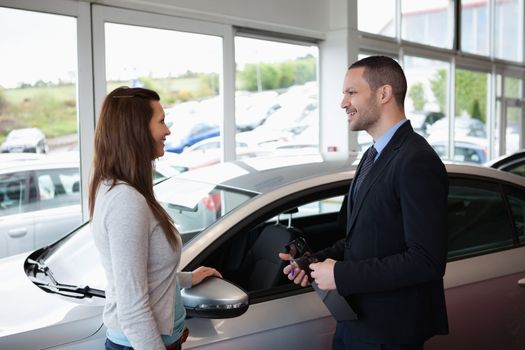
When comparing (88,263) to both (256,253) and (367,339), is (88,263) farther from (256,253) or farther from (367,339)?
(367,339)

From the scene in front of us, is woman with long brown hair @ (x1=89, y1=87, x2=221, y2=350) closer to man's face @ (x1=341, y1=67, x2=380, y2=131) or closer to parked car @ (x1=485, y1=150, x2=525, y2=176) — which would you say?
man's face @ (x1=341, y1=67, x2=380, y2=131)

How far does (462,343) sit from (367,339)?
93 centimetres

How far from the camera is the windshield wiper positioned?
2.00 metres

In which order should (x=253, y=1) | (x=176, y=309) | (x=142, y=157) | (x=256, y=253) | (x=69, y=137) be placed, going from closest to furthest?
(x=142, y=157)
(x=176, y=309)
(x=256, y=253)
(x=69, y=137)
(x=253, y=1)

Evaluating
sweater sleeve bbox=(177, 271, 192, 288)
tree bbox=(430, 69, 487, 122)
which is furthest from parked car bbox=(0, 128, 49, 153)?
tree bbox=(430, 69, 487, 122)

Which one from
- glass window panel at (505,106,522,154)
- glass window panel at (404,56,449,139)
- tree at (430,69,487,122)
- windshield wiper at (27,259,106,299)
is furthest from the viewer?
glass window panel at (505,106,522,154)

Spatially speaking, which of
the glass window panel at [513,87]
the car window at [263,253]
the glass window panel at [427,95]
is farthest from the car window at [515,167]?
the glass window panel at [513,87]

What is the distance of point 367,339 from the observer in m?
1.79

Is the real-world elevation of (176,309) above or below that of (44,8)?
below

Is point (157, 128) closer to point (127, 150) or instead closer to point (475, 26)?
point (127, 150)

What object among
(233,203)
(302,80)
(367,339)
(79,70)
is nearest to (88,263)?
(233,203)

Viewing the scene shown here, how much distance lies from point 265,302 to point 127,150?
2.89ft

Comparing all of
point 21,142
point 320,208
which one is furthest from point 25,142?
point 320,208

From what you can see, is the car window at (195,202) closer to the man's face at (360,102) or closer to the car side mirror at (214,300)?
the car side mirror at (214,300)
